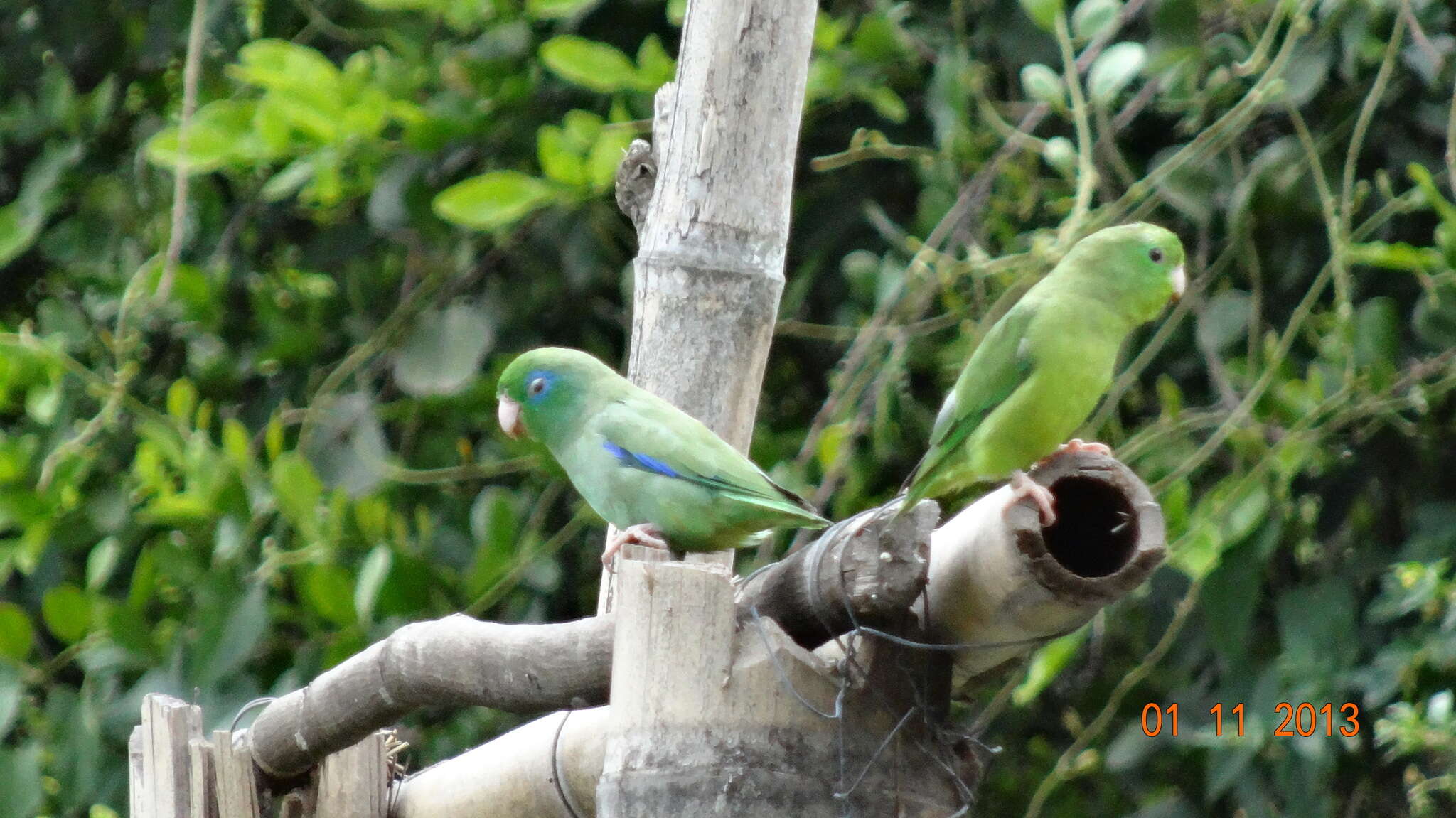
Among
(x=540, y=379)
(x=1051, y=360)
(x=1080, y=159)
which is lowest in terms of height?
(x=1051, y=360)

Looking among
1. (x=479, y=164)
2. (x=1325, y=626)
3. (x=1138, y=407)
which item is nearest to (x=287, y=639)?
(x=479, y=164)

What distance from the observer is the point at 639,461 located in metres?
2.63

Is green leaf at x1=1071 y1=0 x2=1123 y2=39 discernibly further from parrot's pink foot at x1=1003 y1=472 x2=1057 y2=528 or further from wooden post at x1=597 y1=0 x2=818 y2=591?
parrot's pink foot at x1=1003 y1=472 x2=1057 y2=528

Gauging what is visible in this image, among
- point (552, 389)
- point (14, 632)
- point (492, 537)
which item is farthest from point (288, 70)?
Answer: point (14, 632)

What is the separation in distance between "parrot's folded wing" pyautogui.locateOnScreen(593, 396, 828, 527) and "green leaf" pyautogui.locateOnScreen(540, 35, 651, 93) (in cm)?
102

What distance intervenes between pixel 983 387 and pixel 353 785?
1.26 metres

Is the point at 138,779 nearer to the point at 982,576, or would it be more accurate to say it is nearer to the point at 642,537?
the point at 642,537

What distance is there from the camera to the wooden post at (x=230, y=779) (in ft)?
8.48

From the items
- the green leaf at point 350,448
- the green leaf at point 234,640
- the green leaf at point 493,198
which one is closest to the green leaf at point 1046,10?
the green leaf at point 493,198

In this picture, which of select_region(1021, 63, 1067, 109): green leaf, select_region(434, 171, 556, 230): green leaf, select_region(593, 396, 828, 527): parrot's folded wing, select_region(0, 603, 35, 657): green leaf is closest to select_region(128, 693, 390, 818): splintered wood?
select_region(593, 396, 828, 527): parrot's folded wing

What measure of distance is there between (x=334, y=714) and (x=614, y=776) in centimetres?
71

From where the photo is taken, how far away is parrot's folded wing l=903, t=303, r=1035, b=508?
2.27m

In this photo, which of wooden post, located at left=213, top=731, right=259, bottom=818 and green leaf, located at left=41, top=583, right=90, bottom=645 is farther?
green leaf, located at left=41, top=583, right=90, bottom=645

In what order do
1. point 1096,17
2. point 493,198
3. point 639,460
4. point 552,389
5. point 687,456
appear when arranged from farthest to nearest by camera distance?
point 493,198, point 1096,17, point 552,389, point 639,460, point 687,456
